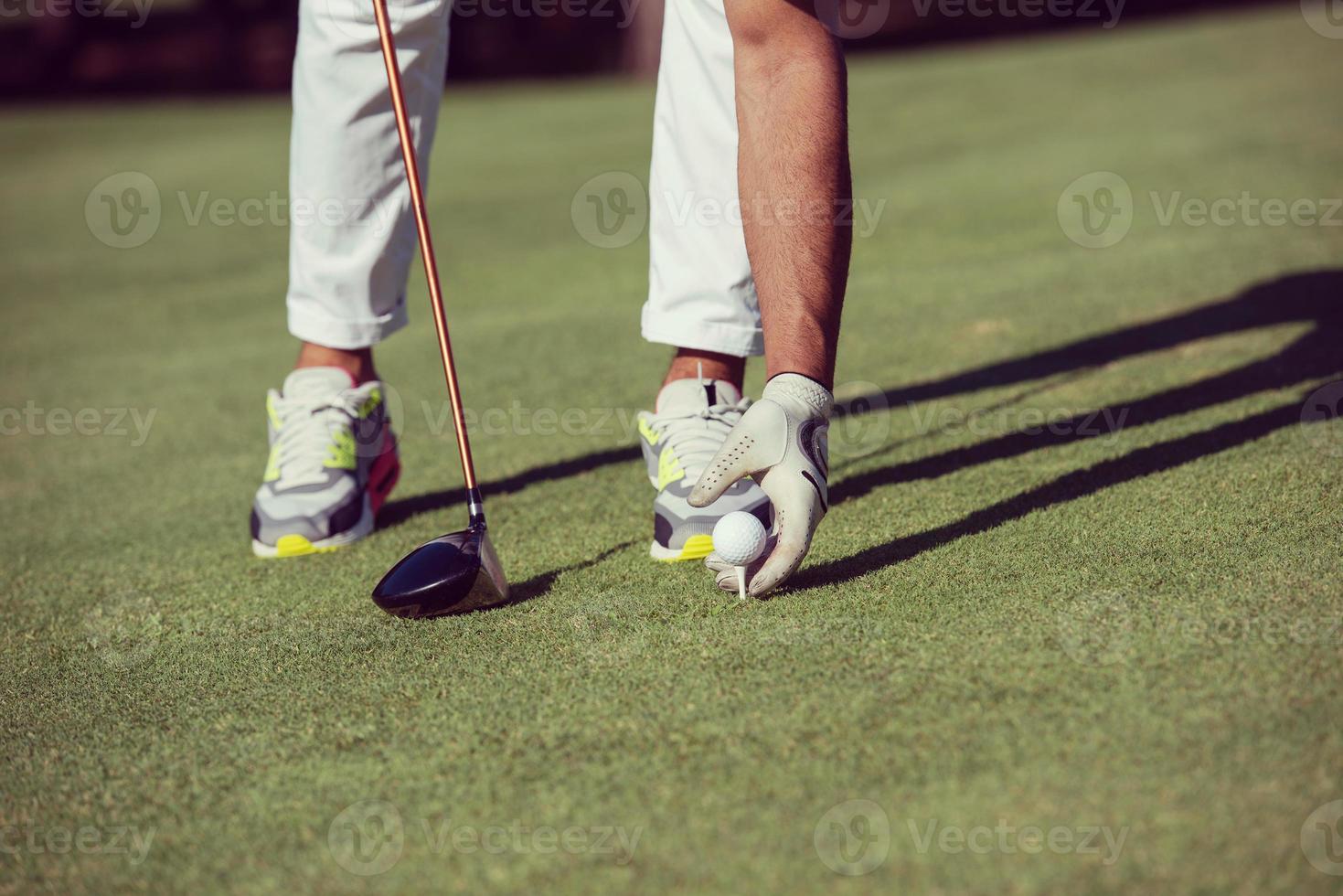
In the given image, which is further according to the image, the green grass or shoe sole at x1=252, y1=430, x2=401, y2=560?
shoe sole at x1=252, y1=430, x2=401, y2=560

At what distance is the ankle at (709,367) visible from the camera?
87.9 inches

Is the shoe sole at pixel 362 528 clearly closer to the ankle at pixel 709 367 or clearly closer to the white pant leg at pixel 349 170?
the white pant leg at pixel 349 170

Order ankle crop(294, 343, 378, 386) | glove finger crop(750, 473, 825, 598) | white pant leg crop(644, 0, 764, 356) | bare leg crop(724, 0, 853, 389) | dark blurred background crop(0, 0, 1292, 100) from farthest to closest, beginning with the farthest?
1. dark blurred background crop(0, 0, 1292, 100)
2. ankle crop(294, 343, 378, 386)
3. white pant leg crop(644, 0, 764, 356)
4. bare leg crop(724, 0, 853, 389)
5. glove finger crop(750, 473, 825, 598)

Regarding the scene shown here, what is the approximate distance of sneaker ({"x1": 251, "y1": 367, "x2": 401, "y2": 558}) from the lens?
88.4 inches

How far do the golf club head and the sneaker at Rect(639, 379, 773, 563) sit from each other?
0.94ft

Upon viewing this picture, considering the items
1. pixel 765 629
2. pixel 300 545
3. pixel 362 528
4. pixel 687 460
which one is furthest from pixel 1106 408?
pixel 300 545

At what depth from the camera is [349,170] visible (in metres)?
2.44

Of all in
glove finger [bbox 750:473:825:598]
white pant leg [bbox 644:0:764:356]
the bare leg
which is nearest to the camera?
glove finger [bbox 750:473:825:598]

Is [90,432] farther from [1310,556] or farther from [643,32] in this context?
[643,32]

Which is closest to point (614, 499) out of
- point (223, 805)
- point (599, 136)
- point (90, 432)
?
point (223, 805)

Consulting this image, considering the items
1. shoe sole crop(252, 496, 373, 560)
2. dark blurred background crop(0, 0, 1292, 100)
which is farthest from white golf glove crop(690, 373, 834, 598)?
dark blurred background crop(0, 0, 1292, 100)

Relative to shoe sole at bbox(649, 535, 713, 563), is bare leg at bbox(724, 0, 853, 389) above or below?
above

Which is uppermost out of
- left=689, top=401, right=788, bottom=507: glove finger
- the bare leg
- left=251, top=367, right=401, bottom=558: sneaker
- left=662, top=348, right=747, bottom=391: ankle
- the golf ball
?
the bare leg

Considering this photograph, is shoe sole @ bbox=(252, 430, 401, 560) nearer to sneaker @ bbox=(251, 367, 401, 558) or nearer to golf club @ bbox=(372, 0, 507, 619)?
sneaker @ bbox=(251, 367, 401, 558)
